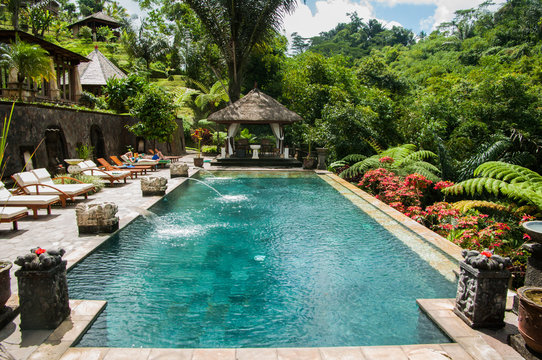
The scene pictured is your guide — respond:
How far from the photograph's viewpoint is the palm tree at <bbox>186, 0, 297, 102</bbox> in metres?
19.8

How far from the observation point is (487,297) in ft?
11.3

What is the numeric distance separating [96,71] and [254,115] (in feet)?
43.8

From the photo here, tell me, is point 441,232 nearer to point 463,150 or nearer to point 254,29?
point 463,150

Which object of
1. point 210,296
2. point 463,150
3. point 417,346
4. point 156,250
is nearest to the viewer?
point 417,346

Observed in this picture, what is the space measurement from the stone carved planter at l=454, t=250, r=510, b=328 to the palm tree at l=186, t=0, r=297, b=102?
19.3 metres

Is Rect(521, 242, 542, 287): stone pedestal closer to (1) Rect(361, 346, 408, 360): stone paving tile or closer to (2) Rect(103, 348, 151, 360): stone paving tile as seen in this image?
(1) Rect(361, 346, 408, 360): stone paving tile

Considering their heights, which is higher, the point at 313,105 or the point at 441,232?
the point at 313,105

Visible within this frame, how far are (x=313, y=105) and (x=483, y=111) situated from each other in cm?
1135

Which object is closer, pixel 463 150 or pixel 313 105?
pixel 463 150

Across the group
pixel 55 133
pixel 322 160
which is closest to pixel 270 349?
pixel 55 133

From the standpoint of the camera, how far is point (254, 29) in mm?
19969

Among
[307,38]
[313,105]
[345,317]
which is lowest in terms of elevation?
[345,317]

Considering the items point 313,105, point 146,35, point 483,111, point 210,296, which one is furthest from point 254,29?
point 146,35

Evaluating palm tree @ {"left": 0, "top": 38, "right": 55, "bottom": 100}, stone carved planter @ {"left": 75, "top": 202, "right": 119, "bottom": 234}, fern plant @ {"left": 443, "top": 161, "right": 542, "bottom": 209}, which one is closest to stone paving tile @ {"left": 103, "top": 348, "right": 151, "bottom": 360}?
stone carved planter @ {"left": 75, "top": 202, "right": 119, "bottom": 234}
